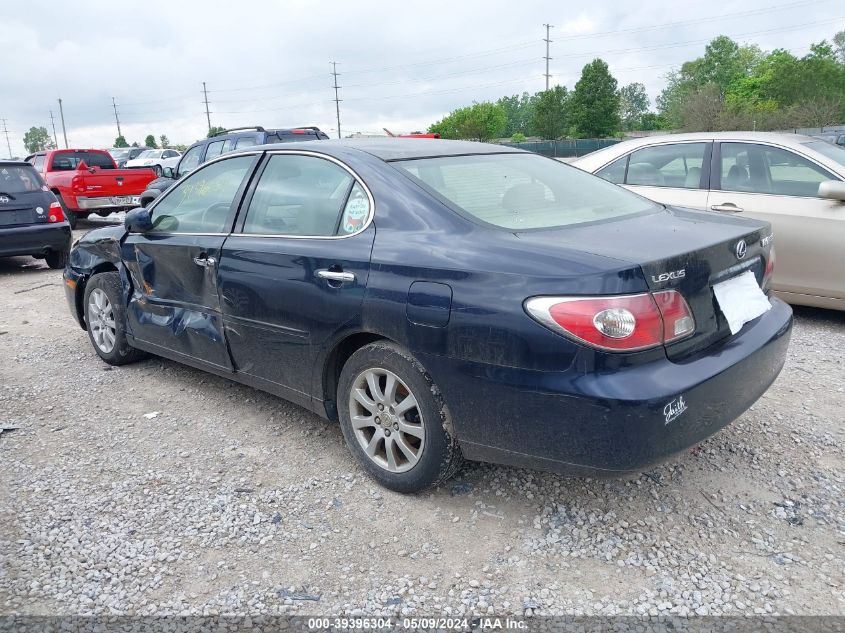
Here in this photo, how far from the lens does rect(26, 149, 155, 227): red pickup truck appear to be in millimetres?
13258

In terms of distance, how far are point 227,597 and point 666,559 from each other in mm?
1613

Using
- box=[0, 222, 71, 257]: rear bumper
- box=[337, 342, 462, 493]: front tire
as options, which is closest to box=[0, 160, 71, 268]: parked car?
box=[0, 222, 71, 257]: rear bumper

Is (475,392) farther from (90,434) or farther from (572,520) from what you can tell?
(90,434)

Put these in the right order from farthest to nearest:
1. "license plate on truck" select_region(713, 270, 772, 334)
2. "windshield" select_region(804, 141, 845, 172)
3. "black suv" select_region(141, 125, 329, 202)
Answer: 1. "black suv" select_region(141, 125, 329, 202)
2. "windshield" select_region(804, 141, 845, 172)
3. "license plate on truck" select_region(713, 270, 772, 334)

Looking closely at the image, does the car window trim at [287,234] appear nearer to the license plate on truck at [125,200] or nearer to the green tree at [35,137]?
the license plate on truck at [125,200]

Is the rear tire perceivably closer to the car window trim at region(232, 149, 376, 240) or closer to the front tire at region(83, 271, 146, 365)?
the front tire at region(83, 271, 146, 365)

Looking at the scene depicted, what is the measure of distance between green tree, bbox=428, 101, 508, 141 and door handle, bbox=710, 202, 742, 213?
6920 cm

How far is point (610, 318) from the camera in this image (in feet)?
7.66

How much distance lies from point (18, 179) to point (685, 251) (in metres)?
9.24

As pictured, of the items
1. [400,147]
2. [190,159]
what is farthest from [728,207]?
[190,159]

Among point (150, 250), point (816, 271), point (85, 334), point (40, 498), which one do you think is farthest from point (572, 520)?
point (85, 334)

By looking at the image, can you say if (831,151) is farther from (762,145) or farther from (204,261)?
(204,261)

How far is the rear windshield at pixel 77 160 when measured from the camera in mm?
14414

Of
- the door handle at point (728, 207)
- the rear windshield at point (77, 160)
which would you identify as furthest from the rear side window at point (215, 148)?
the door handle at point (728, 207)
